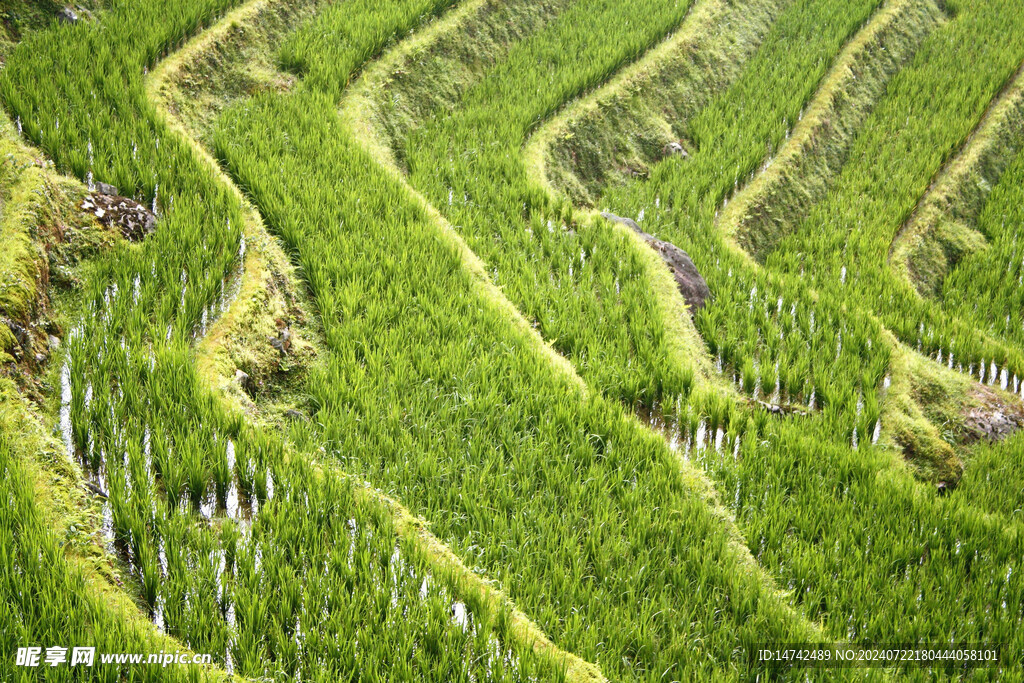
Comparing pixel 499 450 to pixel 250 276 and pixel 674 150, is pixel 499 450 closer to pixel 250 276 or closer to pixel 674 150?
pixel 250 276

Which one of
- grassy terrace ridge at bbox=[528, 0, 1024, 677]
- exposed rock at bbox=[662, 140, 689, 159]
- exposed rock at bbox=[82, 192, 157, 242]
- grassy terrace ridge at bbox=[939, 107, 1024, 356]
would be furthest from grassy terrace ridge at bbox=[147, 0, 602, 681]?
grassy terrace ridge at bbox=[939, 107, 1024, 356]

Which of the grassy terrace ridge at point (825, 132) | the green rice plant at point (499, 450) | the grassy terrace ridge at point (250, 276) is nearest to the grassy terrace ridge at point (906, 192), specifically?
the grassy terrace ridge at point (825, 132)

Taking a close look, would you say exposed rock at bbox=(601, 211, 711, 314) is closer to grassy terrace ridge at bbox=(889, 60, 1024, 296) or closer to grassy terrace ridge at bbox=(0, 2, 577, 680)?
grassy terrace ridge at bbox=(889, 60, 1024, 296)

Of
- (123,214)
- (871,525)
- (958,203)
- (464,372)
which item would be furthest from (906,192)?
(123,214)

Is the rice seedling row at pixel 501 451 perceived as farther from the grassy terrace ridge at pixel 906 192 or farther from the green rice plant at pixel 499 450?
the grassy terrace ridge at pixel 906 192

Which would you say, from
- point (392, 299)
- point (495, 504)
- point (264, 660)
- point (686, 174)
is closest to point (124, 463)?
point (264, 660)

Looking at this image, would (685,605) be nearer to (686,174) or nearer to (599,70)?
(686,174)
